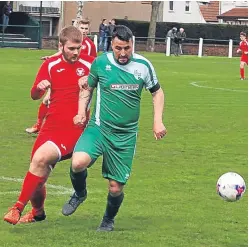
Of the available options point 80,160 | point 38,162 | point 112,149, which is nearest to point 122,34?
point 112,149

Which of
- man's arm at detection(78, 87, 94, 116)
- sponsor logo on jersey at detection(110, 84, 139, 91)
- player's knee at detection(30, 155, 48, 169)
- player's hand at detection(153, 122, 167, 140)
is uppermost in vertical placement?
sponsor logo on jersey at detection(110, 84, 139, 91)

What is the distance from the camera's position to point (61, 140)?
9.11 meters

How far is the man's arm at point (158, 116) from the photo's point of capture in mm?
8734

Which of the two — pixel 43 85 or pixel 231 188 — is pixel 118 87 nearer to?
pixel 43 85

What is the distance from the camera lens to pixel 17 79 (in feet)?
99.9

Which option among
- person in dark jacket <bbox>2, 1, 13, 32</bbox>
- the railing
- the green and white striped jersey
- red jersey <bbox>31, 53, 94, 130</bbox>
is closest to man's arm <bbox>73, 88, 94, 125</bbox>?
the green and white striped jersey

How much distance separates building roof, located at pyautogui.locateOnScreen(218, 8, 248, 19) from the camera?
99.8 m

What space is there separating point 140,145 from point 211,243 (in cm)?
746

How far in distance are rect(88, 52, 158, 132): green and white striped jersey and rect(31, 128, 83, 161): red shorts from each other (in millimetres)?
397

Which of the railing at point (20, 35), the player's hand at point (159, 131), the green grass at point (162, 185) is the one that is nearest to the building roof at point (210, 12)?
the railing at point (20, 35)

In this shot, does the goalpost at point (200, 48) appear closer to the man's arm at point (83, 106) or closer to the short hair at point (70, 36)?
the short hair at point (70, 36)

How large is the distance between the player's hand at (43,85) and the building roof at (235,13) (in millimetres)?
91052

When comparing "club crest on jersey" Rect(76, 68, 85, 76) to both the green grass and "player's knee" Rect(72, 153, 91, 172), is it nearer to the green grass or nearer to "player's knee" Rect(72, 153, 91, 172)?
"player's knee" Rect(72, 153, 91, 172)

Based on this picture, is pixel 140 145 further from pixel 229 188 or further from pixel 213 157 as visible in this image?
pixel 229 188
